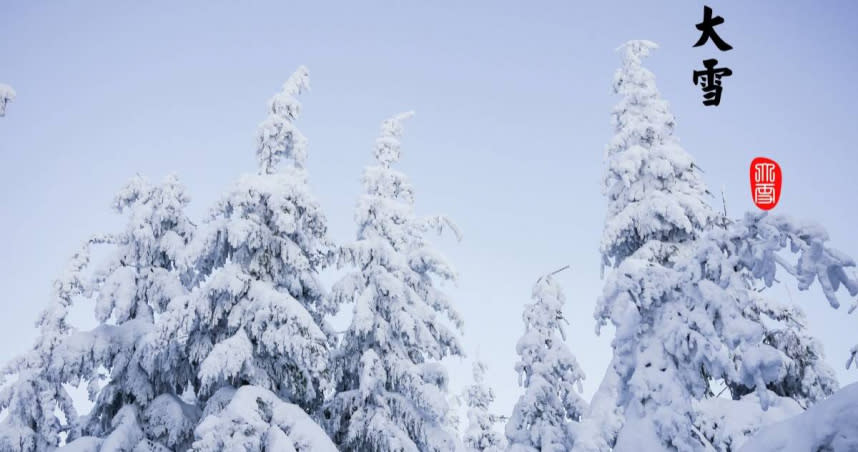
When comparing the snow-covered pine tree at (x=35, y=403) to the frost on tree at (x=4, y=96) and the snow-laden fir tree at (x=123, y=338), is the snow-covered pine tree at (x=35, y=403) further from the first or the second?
the frost on tree at (x=4, y=96)

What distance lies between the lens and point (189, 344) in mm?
14031

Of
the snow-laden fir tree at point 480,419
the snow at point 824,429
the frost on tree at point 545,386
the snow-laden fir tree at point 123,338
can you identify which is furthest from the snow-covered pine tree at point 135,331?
the snow-laden fir tree at point 480,419

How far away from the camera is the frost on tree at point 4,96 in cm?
704

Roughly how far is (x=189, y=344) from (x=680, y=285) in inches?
437

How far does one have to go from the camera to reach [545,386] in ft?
58.7

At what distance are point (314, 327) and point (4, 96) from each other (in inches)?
310

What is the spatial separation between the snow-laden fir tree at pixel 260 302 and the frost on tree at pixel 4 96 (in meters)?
6.51

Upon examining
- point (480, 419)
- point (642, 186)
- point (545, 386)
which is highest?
point (642, 186)

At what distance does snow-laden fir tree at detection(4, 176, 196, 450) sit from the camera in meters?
13.5

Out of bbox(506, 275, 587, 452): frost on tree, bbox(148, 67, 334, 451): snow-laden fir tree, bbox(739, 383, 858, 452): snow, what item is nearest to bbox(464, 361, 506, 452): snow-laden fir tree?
bbox(506, 275, 587, 452): frost on tree

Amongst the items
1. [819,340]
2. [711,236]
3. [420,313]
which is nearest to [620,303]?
[711,236]

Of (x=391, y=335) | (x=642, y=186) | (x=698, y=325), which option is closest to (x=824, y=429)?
(x=698, y=325)

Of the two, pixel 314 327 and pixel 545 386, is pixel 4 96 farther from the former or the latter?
pixel 545 386

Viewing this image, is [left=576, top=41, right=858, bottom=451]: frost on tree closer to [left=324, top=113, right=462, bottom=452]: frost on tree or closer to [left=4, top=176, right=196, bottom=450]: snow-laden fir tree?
[left=324, top=113, right=462, bottom=452]: frost on tree
